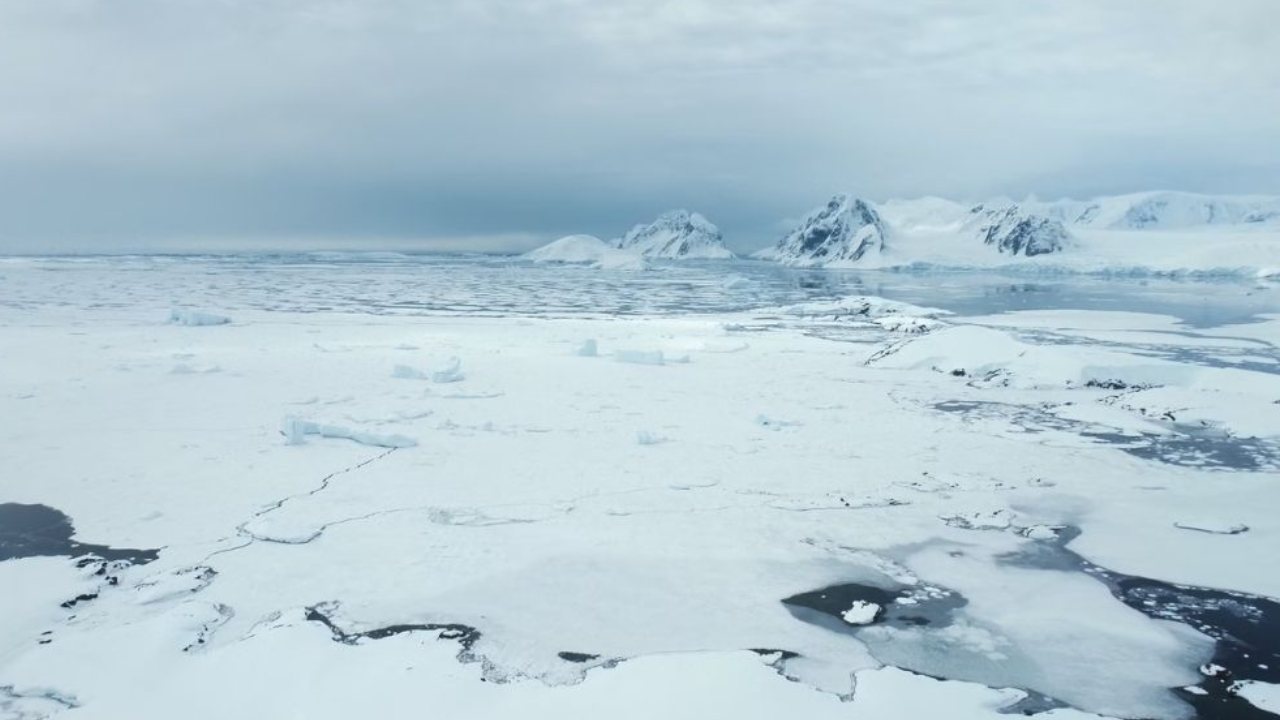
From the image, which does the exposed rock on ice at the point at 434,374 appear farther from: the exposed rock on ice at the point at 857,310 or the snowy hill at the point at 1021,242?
the snowy hill at the point at 1021,242

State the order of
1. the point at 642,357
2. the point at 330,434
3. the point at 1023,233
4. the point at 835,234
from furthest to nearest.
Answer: the point at 835,234
the point at 1023,233
the point at 642,357
the point at 330,434

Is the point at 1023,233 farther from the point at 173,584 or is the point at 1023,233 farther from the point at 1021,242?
the point at 173,584

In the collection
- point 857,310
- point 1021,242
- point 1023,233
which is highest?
point 1023,233

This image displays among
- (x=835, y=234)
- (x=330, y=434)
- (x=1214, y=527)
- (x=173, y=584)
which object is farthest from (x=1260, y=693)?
(x=835, y=234)

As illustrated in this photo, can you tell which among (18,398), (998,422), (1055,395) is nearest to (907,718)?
(998,422)

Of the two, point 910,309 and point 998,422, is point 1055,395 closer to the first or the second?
point 998,422

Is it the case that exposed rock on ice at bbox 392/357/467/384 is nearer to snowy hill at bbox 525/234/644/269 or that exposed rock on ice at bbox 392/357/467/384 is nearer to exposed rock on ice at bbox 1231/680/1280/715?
exposed rock on ice at bbox 1231/680/1280/715

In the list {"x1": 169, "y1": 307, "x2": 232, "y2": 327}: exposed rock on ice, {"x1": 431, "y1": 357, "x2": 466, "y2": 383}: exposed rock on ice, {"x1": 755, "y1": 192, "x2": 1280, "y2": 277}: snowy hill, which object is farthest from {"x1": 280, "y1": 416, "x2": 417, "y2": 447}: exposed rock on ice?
{"x1": 755, "y1": 192, "x2": 1280, "y2": 277}: snowy hill
